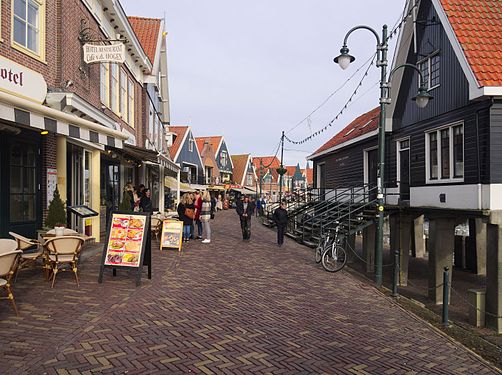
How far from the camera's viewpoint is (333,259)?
1118 cm

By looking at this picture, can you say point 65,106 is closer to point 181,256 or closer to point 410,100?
point 181,256

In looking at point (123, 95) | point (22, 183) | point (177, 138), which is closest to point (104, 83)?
point (123, 95)

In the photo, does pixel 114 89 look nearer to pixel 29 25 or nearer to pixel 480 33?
pixel 29 25

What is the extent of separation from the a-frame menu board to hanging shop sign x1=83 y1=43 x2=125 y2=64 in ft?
16.4

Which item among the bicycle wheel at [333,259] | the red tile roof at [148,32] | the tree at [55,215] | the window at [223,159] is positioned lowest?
the bicycle wheel at [333,259]

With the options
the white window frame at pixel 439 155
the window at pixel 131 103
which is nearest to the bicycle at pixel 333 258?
the white window frame at pixel 439 155

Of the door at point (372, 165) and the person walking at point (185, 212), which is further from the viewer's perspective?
the door at point (372, 165)

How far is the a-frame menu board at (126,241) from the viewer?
300 inches

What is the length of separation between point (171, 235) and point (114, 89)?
6283 millimetres

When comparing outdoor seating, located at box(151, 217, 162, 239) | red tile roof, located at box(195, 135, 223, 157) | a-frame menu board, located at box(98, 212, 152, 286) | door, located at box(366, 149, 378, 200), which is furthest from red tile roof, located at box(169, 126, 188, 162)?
a-frame menu board, located at box(98, 212, 152, 286)

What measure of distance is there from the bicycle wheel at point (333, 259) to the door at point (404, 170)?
400 cm

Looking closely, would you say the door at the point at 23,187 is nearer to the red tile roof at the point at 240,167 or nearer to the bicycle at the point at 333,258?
the bicycle at the point at 333,258

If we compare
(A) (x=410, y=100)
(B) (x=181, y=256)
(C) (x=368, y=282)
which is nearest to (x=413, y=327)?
(C) (x=368, y=282)

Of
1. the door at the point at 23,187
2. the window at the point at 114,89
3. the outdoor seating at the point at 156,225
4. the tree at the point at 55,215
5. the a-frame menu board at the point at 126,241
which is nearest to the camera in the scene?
the a-frame menu board at the point at 126,241
